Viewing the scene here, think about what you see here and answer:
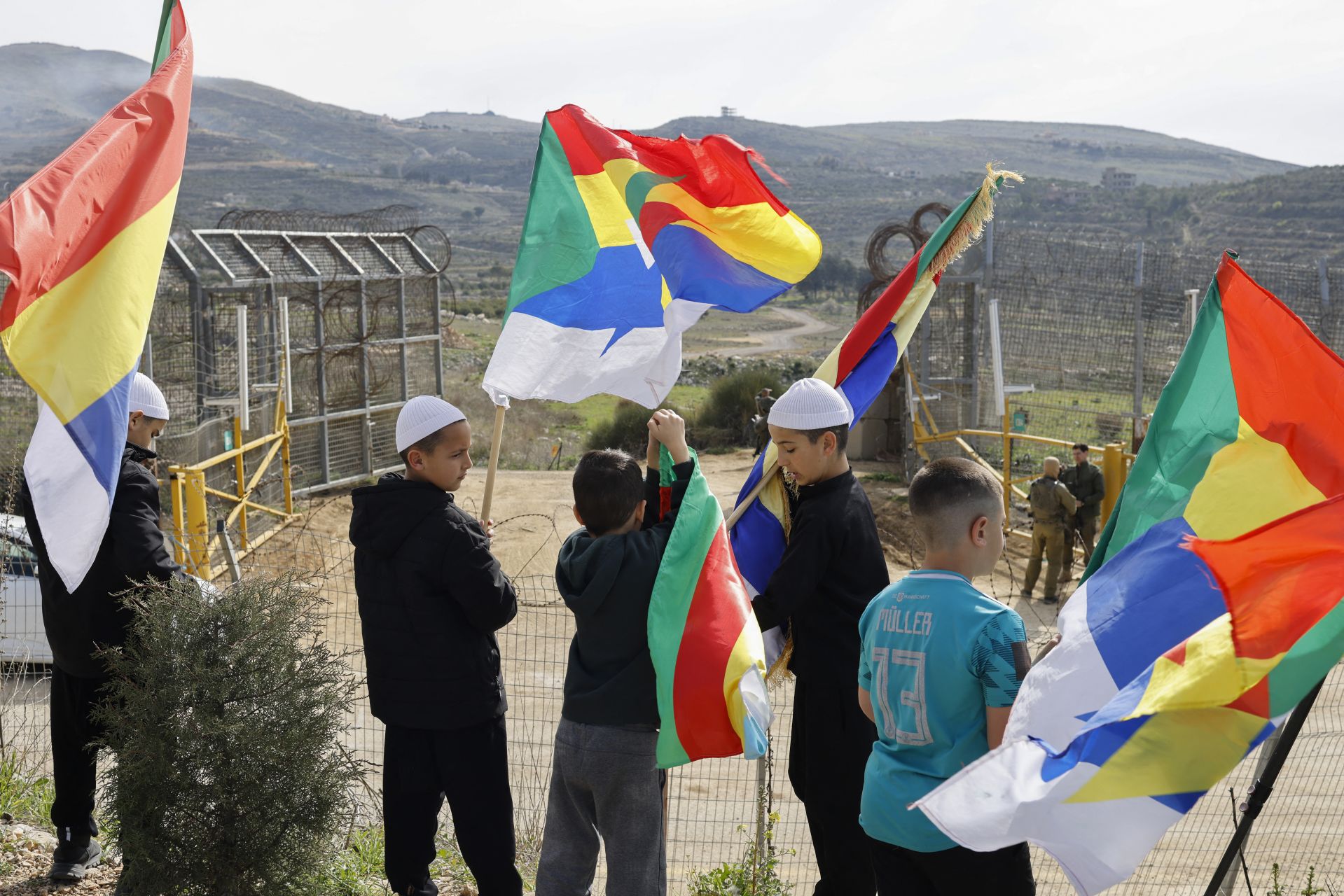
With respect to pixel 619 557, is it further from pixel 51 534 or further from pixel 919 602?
pixel 51 534

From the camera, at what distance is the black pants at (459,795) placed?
393 centimetres

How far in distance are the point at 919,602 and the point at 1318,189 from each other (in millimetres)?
58651

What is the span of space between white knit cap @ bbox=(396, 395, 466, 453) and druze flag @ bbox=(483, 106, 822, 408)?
551mm

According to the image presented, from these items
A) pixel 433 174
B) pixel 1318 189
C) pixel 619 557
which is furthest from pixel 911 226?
pixel 433 174

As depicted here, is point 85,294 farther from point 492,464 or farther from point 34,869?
point 34,869

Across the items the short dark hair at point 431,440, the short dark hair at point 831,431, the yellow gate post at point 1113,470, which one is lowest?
the yellow gate post at point 1113,470

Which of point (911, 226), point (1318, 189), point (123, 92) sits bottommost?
point (911, 226)

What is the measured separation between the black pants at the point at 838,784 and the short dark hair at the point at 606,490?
0.92 metres

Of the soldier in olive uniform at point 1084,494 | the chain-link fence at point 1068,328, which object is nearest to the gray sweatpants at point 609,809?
the soldier in olive uniform at point 1084,494

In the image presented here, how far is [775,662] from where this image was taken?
13.8ft

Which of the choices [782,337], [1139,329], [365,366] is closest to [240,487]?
[365,366]

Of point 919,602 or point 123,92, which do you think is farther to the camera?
point 123,92

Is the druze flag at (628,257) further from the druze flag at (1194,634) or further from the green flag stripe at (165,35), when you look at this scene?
the druze flag at (1194,634)

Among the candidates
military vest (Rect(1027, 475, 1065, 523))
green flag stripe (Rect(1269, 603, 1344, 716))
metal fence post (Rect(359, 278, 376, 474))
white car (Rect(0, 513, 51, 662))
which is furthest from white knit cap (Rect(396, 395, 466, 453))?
metal fence post (Rect(359, 278, 376, 474))
